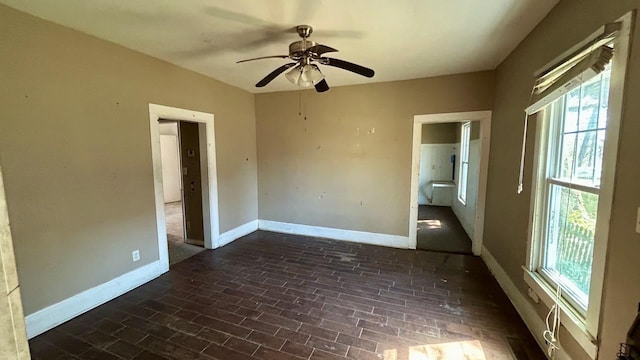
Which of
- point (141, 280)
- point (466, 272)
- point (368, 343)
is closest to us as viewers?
point (368, 343)

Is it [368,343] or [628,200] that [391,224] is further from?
[628,200]

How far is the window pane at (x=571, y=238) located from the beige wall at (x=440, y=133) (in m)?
5.46

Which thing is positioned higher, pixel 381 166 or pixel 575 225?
pixel 381 166

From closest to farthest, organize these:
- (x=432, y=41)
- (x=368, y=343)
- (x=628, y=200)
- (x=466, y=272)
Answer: (x=628, y=200)
(x=368, y=343)
(x=432, y=41)
(x=466, y=272)

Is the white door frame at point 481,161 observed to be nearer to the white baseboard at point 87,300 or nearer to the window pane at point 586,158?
the window pane at point 586,158

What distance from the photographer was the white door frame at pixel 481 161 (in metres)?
3.54

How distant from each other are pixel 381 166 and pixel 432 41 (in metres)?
2.00

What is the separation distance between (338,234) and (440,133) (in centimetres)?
455

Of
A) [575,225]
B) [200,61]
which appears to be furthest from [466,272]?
[200,61]

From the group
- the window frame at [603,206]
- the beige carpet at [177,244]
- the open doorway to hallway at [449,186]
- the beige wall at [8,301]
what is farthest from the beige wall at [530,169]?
the beige carpet at [177,244]

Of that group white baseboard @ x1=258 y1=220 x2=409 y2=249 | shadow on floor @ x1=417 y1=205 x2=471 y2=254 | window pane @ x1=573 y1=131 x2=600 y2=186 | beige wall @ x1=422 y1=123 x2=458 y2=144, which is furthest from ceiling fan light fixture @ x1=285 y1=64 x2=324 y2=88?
beige wall @ x1=422 y1=123 x2=458 y2=144

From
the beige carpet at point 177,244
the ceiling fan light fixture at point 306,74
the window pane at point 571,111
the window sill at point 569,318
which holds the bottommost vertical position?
the beige carpet at point 177,244

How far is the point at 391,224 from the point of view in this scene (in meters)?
4.21

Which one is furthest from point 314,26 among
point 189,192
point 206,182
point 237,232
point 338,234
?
point 237,232
